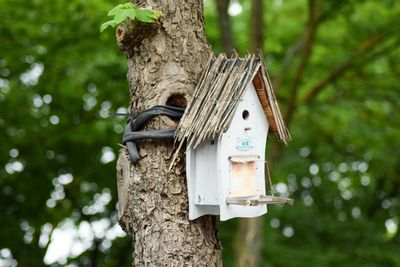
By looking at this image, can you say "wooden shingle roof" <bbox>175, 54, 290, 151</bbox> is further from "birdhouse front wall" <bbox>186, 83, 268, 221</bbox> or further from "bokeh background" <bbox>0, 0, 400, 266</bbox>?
"bokeh background" <bbox>0, 0, 400, 266</bbox>

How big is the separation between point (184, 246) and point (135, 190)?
0.30 m

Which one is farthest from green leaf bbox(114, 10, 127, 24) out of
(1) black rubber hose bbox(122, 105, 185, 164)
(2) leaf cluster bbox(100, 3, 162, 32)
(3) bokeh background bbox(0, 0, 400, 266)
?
(3) bokeh background bbox(0, 0, 400, 266)

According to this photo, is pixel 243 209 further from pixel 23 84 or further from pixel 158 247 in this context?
pixel 23 84

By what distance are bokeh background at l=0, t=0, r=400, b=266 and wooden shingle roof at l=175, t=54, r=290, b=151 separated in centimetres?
451

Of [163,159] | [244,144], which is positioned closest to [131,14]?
[163,159]

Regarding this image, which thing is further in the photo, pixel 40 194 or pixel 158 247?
pixel 40 194

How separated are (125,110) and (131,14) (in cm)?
618

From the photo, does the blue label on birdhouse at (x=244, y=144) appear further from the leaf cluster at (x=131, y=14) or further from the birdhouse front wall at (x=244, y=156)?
the leaf cluster at (x=131, y=14)

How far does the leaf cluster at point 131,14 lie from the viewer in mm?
2803

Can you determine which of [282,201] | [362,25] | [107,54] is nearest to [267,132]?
[282,201]

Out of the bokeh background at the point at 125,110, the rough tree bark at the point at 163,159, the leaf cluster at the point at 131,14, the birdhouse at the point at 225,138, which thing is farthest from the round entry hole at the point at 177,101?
the bokeh background at the point at 125,110

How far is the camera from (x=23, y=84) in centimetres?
870

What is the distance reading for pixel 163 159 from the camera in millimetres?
2943

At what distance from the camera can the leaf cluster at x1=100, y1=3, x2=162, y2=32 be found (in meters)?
2.80
